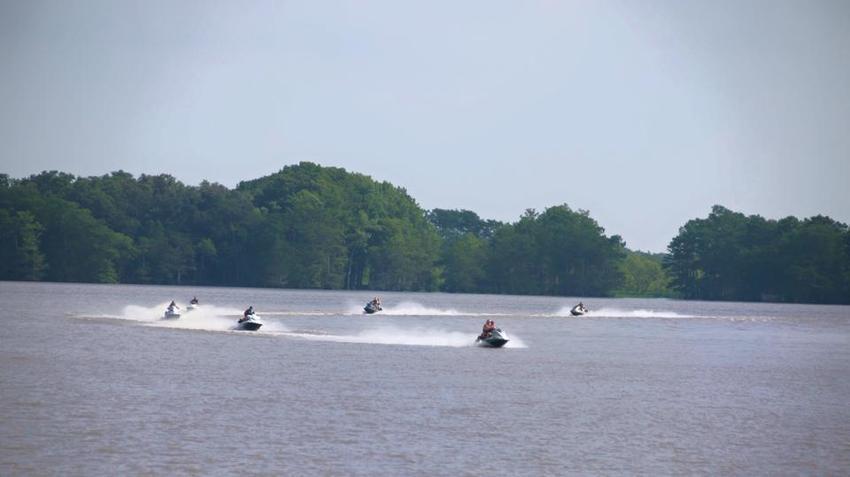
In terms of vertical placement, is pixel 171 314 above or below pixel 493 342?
above

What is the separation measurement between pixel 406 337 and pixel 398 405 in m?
39.3

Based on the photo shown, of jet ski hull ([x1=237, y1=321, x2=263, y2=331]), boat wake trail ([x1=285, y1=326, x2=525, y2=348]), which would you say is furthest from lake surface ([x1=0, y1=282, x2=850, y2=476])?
jet ski hull ([x1=237, y1=321, x2=263, y2=331])

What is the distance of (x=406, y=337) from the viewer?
269 feet

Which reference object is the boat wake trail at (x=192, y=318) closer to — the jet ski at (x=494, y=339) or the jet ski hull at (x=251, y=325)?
the jet ski hull at (x=251, y=325)

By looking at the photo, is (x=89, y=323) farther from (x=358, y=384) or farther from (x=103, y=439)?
(x=103, y=439)

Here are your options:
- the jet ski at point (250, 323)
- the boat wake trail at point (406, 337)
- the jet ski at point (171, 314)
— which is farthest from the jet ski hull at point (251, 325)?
the jet ski at point (171, 314)

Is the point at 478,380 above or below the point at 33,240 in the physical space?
below

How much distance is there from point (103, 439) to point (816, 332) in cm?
8835

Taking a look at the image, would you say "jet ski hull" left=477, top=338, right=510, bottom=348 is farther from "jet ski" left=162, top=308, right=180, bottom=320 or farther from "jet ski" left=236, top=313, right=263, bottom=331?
"jet ski" left=162, top=308, right=180, bottom=320

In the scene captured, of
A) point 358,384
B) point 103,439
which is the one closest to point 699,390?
point 358,384

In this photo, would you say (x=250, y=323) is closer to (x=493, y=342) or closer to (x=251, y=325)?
(x=251, y=325)

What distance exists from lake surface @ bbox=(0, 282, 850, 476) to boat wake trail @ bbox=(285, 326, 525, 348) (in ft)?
1.00

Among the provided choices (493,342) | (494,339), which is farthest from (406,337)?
(494,339)

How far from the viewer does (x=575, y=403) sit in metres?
45.7
